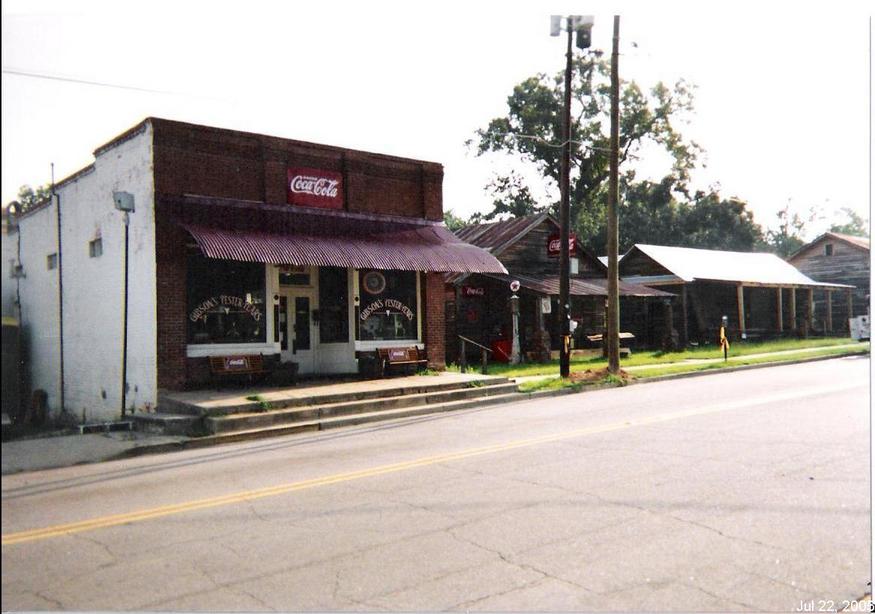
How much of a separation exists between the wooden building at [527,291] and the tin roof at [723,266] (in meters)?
1.52

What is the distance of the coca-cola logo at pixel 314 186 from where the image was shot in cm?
1409

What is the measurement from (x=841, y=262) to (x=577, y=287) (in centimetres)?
1993

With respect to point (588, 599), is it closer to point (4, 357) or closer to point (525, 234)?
point (4, 357)

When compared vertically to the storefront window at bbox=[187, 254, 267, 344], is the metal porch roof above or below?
above

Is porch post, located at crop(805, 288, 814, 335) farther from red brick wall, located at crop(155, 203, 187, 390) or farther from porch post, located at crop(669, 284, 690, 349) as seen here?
porch post, located at crop(669, 284, 690, 349)

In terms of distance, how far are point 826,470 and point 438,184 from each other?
11358mm

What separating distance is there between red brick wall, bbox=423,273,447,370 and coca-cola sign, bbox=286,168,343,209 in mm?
2856

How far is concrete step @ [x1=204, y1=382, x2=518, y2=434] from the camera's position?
10.3 m

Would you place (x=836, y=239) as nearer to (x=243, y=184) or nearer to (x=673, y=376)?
(x=243, y=184)

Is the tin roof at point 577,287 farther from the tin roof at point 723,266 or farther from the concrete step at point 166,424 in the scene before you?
the concrete step at point 166,424

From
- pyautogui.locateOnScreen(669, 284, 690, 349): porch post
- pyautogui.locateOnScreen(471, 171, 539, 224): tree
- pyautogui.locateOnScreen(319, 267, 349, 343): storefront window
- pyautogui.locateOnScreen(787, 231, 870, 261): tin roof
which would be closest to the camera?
pyautogui.locateOnScreen(787, 231, 870, 261): tin roof

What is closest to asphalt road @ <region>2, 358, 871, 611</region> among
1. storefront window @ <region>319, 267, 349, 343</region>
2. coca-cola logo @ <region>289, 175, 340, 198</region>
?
storefront window @ <region>319, 267, 349, 343</region>

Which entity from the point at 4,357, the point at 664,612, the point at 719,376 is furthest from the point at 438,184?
the point at 4,357

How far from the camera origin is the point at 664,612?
142 inches
